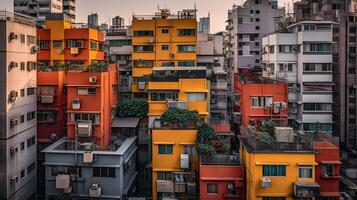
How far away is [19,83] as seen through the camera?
27.7m

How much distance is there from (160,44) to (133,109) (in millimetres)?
9980

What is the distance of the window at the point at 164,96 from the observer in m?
33.8

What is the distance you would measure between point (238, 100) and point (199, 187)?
1400 centimetres

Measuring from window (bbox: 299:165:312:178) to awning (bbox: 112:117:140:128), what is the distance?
644 inches

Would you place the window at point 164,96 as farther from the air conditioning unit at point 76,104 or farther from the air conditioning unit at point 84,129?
the air conditioning unit at point 76,104

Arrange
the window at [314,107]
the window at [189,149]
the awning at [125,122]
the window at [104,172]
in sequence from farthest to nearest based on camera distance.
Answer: the window at [314,107] → the awning at [125,122] → the window at [189,149] → the window at [104,172]

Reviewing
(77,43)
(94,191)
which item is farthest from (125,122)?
(77,43)

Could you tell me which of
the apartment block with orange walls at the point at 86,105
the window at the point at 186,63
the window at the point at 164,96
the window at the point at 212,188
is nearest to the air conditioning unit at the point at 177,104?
the window at the point at 164,96

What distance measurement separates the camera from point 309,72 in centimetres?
3750

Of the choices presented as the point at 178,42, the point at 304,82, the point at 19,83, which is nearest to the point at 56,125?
the point at 19,83

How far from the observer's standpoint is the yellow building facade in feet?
139

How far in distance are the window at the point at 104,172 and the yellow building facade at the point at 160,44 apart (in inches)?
609

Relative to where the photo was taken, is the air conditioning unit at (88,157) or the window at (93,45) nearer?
the air conditioning unit at (88,157)

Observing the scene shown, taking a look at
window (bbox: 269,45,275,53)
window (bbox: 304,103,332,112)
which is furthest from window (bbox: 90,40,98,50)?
window (bbox: 304,103,332,112)
